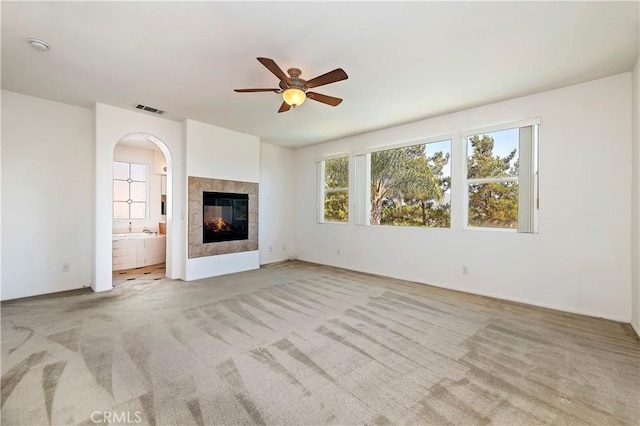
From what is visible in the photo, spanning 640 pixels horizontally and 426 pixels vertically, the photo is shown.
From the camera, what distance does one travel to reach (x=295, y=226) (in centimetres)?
723

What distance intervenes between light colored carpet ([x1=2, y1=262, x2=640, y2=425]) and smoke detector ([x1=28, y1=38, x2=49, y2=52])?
2829 millimetres

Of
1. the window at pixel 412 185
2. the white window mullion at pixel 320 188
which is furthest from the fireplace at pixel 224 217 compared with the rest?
the window at pixel 412 185

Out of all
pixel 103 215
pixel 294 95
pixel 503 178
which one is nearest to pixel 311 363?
pixel 294 95

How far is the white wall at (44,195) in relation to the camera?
382 centimetres

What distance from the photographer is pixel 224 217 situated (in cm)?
559

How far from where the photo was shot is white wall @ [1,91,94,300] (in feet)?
12.5

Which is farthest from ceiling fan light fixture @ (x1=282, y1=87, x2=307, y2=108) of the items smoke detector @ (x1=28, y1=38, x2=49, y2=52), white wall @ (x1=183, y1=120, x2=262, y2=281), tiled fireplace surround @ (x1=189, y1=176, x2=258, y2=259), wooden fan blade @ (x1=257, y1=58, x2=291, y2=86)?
tiled fireplace surround @ (x1=189, y1=176, x2=258, y2=259)

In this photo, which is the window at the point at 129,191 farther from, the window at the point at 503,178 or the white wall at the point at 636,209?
the white wall at the point at 636,209

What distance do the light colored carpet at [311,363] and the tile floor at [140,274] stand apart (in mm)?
1080

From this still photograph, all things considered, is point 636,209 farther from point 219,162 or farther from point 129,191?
point 129,191

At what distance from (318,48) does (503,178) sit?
3269mm

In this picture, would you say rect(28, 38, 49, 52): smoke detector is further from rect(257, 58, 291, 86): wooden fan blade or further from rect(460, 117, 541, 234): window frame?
rect(460, 117, 541, 234): window frame

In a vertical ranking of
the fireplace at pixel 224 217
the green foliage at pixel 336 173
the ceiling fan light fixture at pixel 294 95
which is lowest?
the fireplace at pixel 224 217

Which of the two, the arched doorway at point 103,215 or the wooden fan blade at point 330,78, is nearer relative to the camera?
the wooden fan blade at point 330,78
